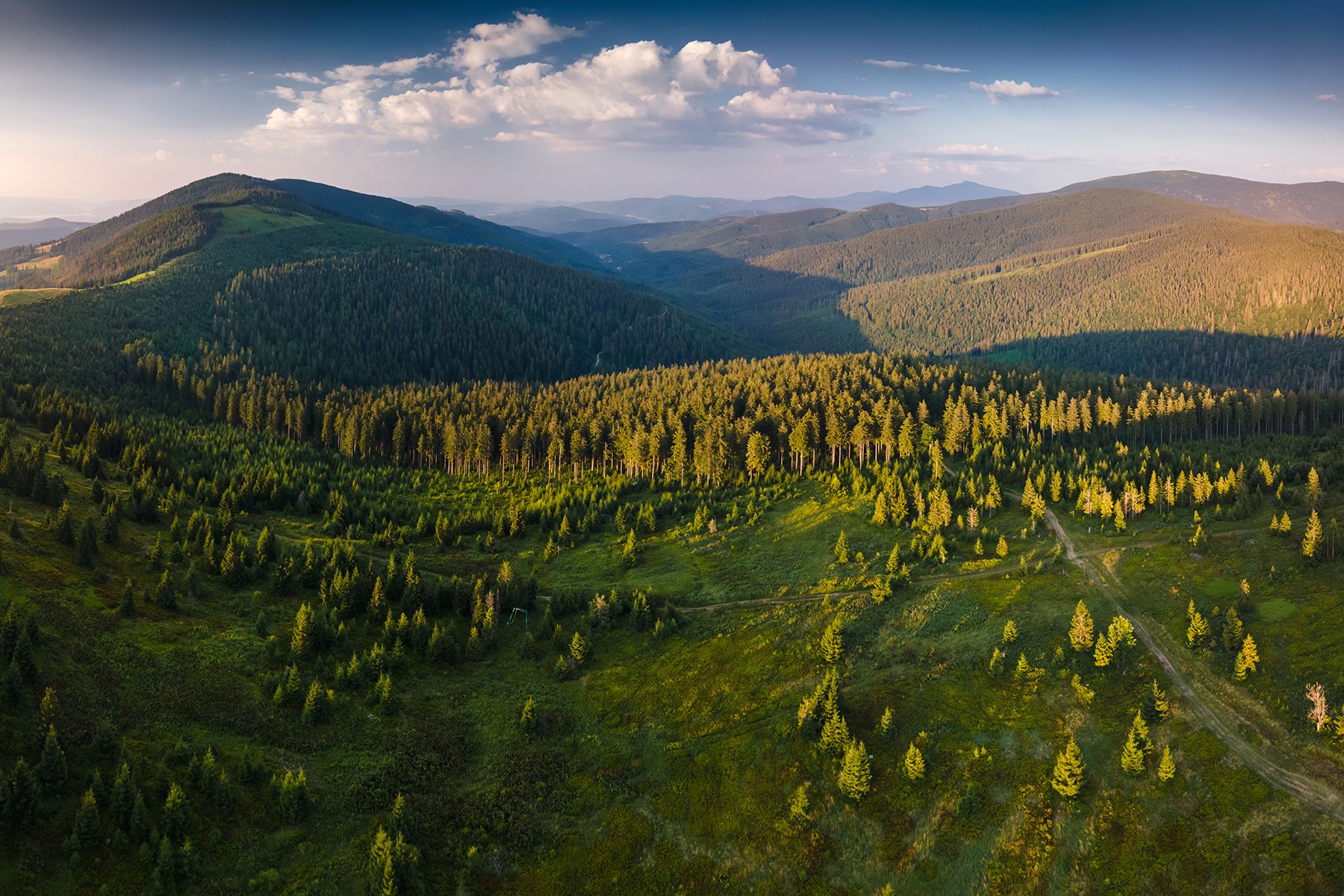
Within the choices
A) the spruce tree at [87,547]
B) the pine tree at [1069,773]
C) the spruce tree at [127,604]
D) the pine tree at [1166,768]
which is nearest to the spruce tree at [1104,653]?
the pine tree at [1166,768]

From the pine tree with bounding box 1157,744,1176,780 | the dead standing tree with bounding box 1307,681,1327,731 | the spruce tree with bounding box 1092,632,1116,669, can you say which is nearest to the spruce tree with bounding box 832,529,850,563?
the spruce tree with bounding box 1092,632,1116,669

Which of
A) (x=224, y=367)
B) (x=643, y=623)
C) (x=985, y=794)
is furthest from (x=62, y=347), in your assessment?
(x=985, y=794)

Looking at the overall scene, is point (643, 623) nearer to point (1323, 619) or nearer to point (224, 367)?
point (1323, 619)

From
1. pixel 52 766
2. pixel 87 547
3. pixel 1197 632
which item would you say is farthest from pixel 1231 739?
pixel 87 547

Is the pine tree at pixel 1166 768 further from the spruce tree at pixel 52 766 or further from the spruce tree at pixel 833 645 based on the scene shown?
the spruce tree at pixel 52 766

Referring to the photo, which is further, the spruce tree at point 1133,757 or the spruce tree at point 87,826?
the spruce tree at point 1133,757

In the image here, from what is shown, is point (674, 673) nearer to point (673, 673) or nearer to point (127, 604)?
point (673, 673)
